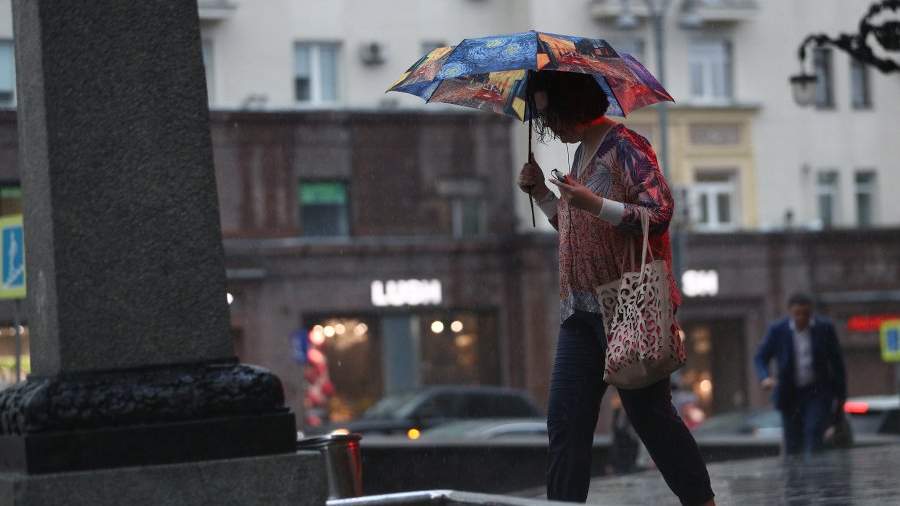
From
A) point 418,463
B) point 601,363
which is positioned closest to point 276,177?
point 418,463

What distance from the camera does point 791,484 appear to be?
394 inches

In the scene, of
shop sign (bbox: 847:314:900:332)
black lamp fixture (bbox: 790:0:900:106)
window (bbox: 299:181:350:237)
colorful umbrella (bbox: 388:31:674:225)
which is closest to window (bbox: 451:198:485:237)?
window (bbox: 299:181:350:237)

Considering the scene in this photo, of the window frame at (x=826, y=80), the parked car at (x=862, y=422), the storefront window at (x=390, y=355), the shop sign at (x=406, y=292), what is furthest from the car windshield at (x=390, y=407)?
the window frame at (x=826, y=80)

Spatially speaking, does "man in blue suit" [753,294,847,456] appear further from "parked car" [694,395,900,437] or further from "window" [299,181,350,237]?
"window" [299,181,350,237]

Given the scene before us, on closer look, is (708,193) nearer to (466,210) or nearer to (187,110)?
(466,210)

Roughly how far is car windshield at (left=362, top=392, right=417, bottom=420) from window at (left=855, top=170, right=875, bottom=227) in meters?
18.3

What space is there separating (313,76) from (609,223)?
33.6m

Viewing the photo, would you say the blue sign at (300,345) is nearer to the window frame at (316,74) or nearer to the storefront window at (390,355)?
the storefront window at (390,355)

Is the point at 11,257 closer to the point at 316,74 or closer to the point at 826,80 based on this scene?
the point at 316,74

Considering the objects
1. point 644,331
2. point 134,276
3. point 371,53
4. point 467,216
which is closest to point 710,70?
point 467,216

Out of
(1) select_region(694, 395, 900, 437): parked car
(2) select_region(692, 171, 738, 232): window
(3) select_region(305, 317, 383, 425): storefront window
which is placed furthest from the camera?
(2) select_region(692, 171, 738, 232): window

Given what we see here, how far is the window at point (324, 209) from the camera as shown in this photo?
128 feet

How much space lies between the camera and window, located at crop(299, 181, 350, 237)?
128ft

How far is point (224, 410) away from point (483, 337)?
35.0m
